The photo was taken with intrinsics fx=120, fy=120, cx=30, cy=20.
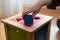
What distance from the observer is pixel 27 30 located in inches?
33.2

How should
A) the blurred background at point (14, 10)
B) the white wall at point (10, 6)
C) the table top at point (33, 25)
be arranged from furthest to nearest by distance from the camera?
the white wall at point (10, 6)
the blurred background at point (14, 10)
the table top at point (33, 25)

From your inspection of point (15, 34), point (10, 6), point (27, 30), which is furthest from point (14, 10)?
point (27, 30)

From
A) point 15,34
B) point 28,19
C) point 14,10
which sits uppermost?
point 14,10

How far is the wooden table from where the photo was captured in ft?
2.84

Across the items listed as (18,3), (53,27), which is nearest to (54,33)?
(53,27)

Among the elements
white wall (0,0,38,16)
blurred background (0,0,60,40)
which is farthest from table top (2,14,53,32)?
white wall (0,0,38,16)

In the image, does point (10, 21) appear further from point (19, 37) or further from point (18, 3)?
point (18, 3)

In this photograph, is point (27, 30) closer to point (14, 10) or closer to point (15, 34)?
point (15, 34)

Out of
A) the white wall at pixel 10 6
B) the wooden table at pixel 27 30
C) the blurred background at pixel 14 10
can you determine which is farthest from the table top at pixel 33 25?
the white wall at pixel 10 6

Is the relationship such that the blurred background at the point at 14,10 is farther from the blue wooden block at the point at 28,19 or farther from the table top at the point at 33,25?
the blue wooden block at the point at 28,19

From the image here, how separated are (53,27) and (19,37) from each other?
0.62 metres

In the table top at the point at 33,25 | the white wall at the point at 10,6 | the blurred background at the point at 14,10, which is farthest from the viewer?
the white wall at the point at 10,6

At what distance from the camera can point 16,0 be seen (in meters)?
1.71

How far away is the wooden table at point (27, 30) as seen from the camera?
0.86 meters
